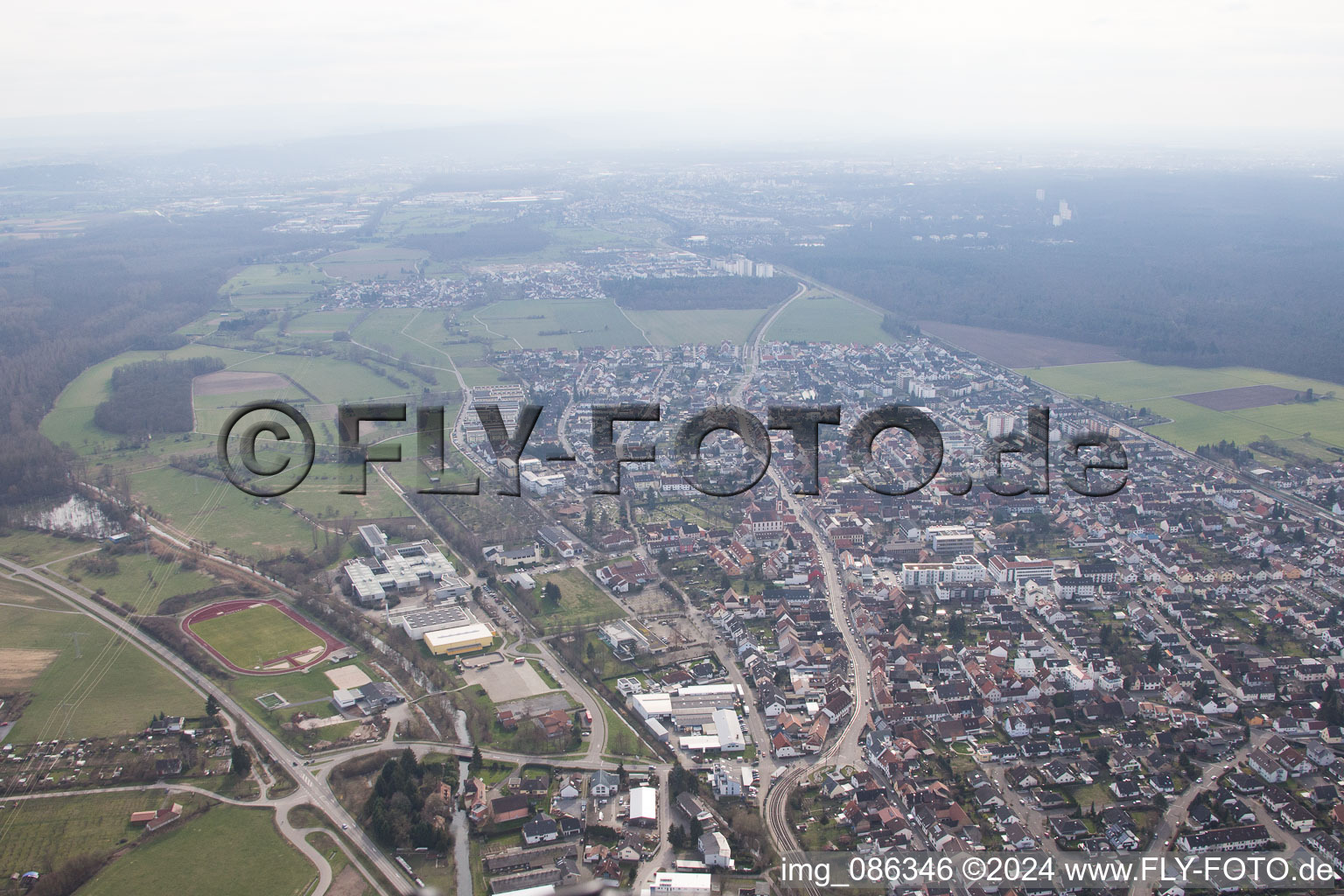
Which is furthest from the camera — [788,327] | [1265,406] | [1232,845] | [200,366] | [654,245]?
[654,245]

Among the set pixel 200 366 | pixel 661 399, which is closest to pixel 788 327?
pixel 661 399

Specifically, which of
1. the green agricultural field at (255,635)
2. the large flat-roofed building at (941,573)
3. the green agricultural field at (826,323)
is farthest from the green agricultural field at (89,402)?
the green agricultural field at (826,323)

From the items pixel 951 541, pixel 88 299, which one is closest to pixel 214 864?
pixel 951 541

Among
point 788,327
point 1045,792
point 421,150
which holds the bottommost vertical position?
point 1045,792

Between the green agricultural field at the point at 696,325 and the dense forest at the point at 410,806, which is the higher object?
the green agricultural field at the point at 696,325

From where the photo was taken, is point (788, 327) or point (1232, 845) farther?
point (788, 327)

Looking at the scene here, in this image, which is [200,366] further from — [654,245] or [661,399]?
[654,245]

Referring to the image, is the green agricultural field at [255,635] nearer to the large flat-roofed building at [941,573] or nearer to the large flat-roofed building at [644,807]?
the large flat-roofed building at [644,807]
